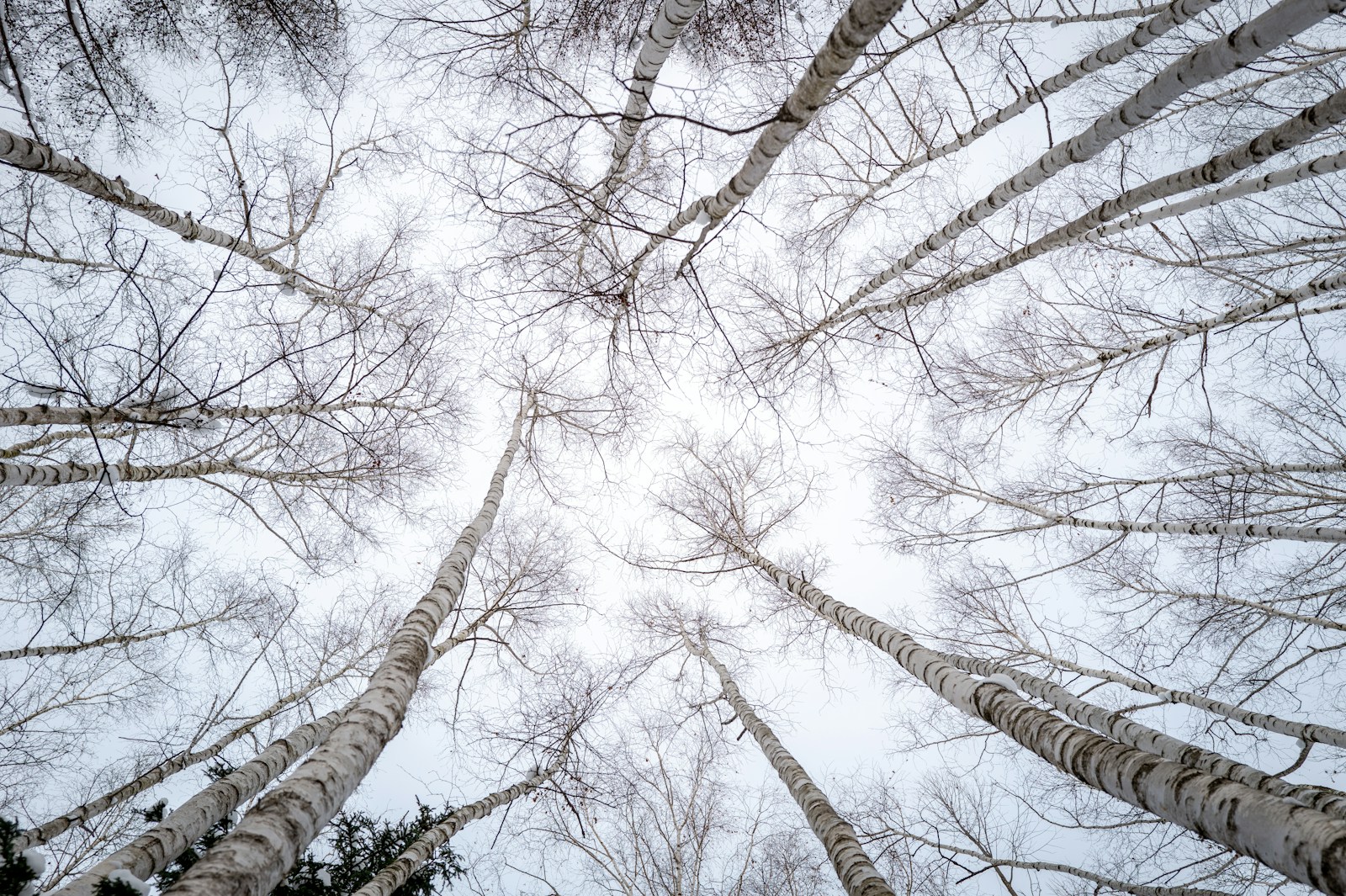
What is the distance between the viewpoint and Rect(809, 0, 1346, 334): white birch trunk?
8.46 ft

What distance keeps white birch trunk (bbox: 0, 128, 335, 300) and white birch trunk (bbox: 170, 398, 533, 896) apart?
110 inches

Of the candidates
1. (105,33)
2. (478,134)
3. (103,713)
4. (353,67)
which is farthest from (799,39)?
(103,713)

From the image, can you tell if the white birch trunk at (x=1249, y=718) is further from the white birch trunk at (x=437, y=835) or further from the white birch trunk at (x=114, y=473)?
the white birch trunk at (x=114, y=473)

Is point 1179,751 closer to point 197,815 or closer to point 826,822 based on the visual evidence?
point 826,822

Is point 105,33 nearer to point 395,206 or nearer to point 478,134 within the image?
point 395,206

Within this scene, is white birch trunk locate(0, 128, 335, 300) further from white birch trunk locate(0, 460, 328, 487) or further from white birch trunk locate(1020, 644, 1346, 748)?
white birch trunk locate(1020, 644, 1346, 748)

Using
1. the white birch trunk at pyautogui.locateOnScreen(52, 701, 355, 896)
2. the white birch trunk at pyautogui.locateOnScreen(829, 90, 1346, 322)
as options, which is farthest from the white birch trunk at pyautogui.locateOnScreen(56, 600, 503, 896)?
the white birch trunk at pyautogui.locateOnScreen(829, 90, 1346, 322)

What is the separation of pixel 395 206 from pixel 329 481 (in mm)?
3827

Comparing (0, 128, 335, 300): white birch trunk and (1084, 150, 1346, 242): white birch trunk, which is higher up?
(1084, 150, 1346, 242): white birch trunk

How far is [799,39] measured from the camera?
5.42 metres

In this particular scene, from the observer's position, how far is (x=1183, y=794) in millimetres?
2098

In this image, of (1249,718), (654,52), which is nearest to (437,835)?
(654,52)

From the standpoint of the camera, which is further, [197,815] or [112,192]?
[112,192]

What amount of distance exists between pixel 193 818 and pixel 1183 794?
6.32 m
